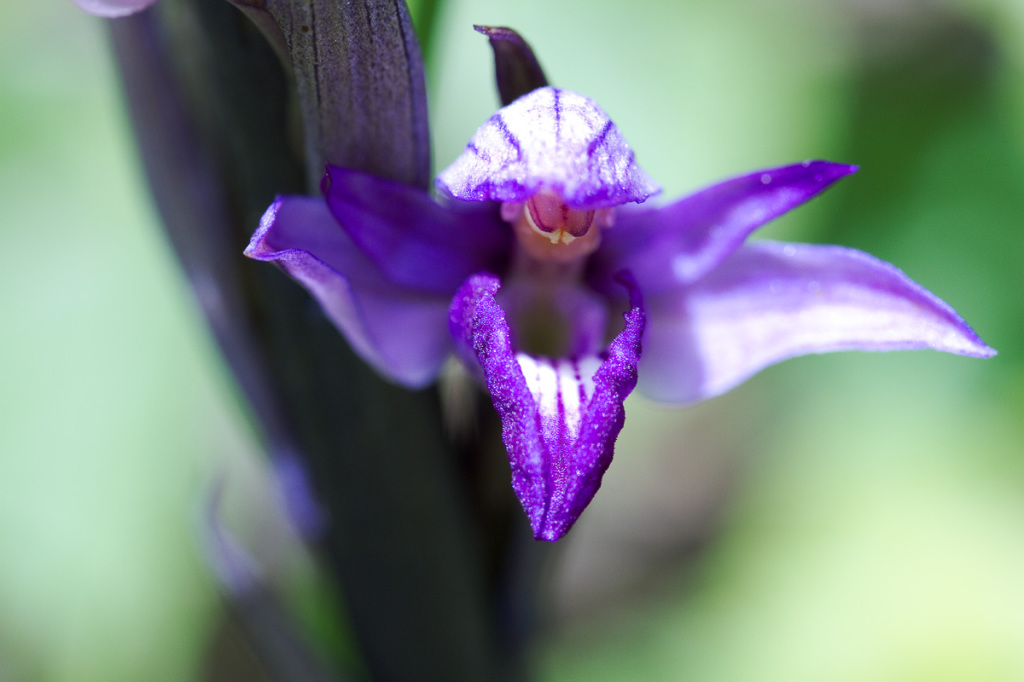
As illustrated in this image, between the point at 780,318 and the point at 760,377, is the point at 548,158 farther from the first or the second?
the point at 760,377

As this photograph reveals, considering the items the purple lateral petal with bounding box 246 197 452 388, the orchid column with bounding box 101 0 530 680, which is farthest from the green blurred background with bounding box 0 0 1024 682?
the purple lateral petal with bounding box 246 197 452 388

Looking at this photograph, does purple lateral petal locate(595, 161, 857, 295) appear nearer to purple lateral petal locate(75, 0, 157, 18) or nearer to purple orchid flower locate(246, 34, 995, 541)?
purple orchid flower locate(246, 34, 995, 541)

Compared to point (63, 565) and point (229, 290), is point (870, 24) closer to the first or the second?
point (229, 290)

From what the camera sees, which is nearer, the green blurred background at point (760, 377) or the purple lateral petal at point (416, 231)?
the purple lateral petal at point (416, 231)

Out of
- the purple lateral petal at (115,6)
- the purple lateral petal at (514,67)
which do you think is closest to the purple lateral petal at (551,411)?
the purple lateral petal at (514,67)

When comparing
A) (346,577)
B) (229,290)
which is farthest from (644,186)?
(346,577)

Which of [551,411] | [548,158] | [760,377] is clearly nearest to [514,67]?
[548,158]

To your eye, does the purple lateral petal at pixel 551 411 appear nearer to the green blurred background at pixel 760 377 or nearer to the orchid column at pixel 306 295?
the orchid column at pixel 306 295
